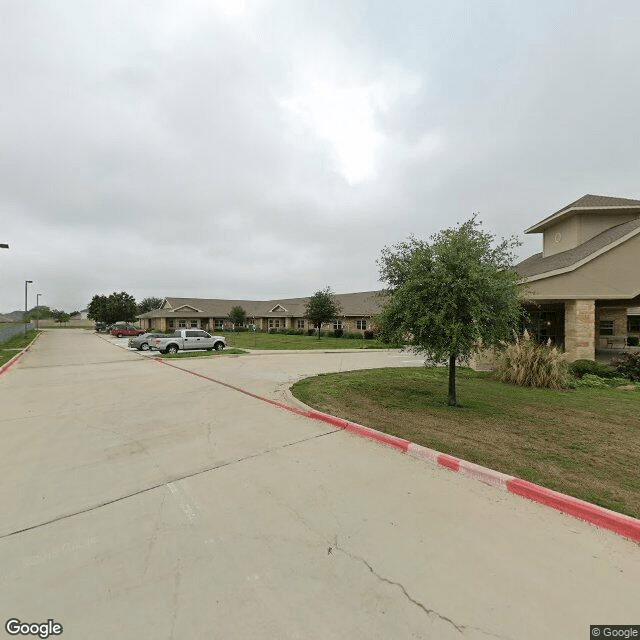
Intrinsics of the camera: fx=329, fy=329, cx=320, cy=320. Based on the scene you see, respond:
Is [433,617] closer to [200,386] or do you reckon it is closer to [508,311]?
[508,311]

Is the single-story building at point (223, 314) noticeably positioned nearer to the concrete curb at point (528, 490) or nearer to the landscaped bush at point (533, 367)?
the landscaped bush at point (533, 367)

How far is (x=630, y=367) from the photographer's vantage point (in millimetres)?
12555

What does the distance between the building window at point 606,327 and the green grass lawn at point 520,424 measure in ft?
56.3

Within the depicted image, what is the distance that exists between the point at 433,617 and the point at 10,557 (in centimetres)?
360

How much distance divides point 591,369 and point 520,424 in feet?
27.4

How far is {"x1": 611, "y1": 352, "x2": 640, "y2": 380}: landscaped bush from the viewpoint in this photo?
12.2 metres

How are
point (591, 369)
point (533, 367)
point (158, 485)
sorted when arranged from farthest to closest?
point (591, 369) < point (533, 367) < point (158, 485)

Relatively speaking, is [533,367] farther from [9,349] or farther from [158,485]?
[9,349]

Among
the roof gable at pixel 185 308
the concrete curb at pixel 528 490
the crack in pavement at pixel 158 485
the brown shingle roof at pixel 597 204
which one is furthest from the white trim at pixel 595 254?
the roof gable at pixel 185 308

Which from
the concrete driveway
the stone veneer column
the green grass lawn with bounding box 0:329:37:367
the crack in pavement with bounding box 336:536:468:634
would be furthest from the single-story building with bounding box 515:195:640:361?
the green grass lawn with bounding box 0:329:37:367

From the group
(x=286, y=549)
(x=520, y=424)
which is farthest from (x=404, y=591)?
(x=520, y=424)

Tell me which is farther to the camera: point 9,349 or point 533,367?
point 9,349

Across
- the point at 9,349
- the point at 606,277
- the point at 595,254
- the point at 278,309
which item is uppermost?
the point at 595,254

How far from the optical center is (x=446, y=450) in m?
5.19
